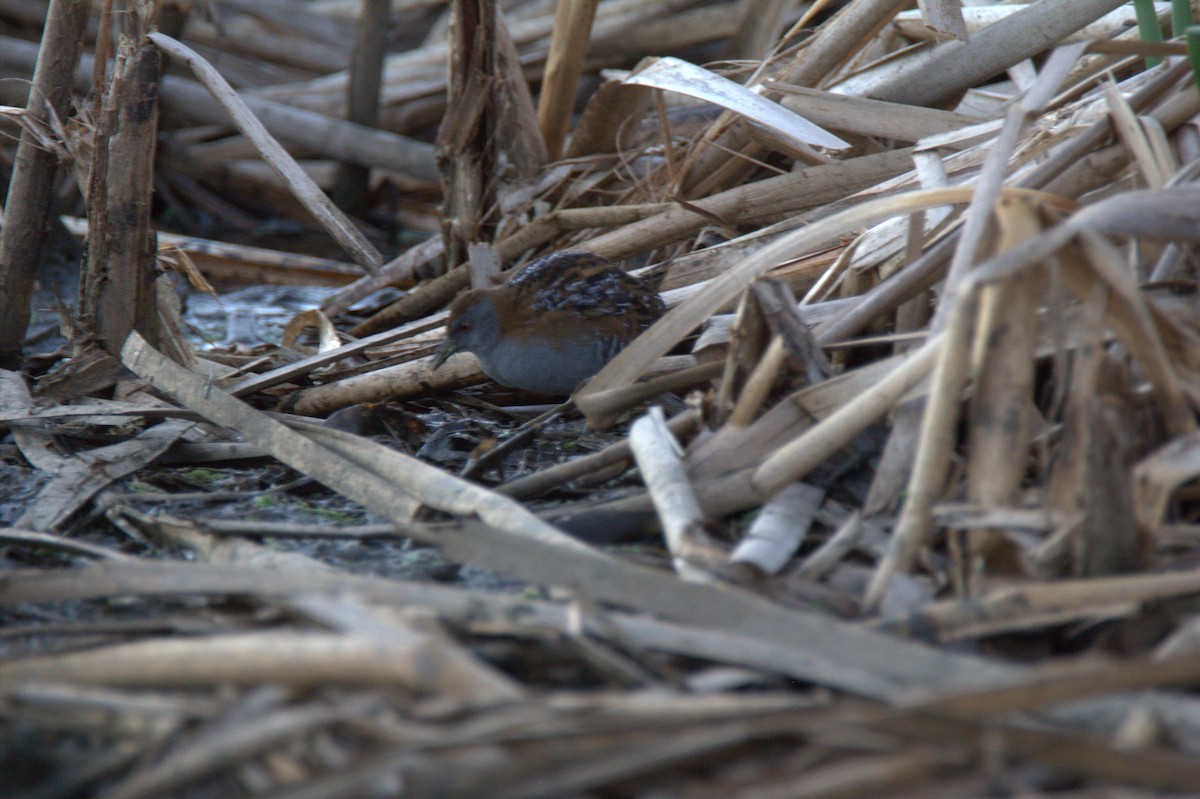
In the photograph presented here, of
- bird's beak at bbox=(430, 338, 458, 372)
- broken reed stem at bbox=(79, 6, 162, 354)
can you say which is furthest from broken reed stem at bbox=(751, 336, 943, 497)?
broken reed stem at bbox=(79, 6, 162, 354)

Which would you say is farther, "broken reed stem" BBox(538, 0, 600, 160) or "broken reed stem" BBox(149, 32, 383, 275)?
"broken reed stem" BBox(538, 0, 600, 160)

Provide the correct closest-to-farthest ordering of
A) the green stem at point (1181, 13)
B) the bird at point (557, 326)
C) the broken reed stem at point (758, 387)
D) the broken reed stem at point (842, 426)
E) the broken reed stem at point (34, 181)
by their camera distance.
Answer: the broken reed stem at point (842, 426) < the broken reed stem at point (758, 387) < the green stem at point (1181, 13) < the broken reed stem at point (34, 181) < the bird at point (557, 326)

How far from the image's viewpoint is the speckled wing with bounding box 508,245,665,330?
127 inches

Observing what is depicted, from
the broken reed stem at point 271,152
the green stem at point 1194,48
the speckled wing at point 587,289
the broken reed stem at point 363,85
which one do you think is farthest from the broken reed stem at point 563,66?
the green stem at point 1194,48

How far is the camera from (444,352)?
127 inches

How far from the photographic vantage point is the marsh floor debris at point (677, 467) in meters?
1.40

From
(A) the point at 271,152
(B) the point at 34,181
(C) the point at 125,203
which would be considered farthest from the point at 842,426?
(B) the point at 34,181

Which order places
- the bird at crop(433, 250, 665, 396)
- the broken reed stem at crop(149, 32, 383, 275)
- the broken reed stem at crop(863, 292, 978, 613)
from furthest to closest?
the bird at crop(433, 250, 665, 396) < the broken reed stem at crop(149, 32, 383, 275) < the broken reed stem at crop(863, 292, 978, 613)

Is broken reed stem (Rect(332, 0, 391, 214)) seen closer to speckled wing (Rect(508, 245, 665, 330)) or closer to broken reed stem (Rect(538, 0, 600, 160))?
broken reed stem (Rect(538, 0, 600, 160))

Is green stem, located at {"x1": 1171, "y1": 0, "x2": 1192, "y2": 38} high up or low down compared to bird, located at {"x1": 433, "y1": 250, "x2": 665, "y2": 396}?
up

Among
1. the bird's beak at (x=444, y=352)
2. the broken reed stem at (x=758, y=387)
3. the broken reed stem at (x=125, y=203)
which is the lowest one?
the bird's beak at (x=444, y=352)

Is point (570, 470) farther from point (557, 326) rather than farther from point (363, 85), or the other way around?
point (363, 85)

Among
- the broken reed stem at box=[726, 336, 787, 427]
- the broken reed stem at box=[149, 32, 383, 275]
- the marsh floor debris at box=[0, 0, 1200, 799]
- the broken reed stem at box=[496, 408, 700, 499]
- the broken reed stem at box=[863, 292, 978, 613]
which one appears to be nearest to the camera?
the marsh floor debris at box=[0, 0, 1200, 799]

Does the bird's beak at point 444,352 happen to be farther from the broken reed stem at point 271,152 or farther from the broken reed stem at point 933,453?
the broken reed stem at point 933,453
